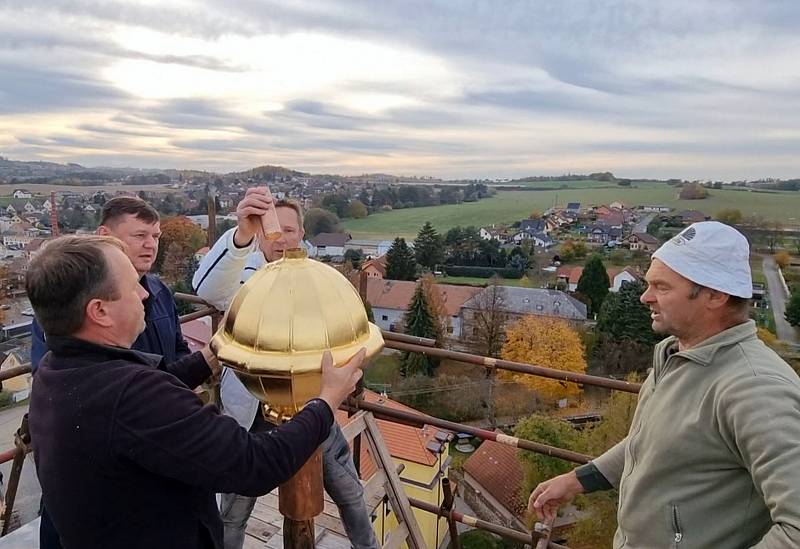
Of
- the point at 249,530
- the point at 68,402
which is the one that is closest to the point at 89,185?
the point at 249,530

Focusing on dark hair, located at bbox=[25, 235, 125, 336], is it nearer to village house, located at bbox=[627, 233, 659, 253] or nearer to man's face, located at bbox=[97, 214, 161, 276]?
man's face, located at bbox=[97, 214, 161, 276]

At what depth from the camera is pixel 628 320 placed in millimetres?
28703

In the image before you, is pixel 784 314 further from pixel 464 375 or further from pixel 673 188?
pixel 673 188

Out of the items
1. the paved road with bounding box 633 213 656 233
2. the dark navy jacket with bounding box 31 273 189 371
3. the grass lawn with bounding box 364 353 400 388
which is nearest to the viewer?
the dark navy jacket with bounding box 31 273 189 371

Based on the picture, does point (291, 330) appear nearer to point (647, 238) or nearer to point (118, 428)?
point (118, 428)

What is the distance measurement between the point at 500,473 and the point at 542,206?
59869mm

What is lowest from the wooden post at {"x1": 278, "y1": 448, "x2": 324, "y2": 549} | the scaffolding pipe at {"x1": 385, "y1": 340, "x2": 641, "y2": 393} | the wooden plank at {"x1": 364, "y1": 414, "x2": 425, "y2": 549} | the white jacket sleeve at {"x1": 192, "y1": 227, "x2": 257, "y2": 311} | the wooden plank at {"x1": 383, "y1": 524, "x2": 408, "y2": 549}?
the wooden plank at {"x1": 383, "y1": 524, "x2": 408, "y2": 549}

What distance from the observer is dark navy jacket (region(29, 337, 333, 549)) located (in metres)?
1.38

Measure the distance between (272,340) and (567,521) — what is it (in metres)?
16.3

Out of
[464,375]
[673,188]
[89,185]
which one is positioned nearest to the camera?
[89,185]

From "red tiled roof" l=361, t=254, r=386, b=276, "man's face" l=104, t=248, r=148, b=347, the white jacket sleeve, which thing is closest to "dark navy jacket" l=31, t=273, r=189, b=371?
the white jacket sleeve

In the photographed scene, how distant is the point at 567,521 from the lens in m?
15.5

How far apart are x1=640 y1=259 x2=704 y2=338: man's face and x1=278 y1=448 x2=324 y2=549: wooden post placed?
47.0 inches

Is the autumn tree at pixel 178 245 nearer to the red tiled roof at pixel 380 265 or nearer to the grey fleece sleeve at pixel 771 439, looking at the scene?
the grey fleece sleeve at pixel 771 439
